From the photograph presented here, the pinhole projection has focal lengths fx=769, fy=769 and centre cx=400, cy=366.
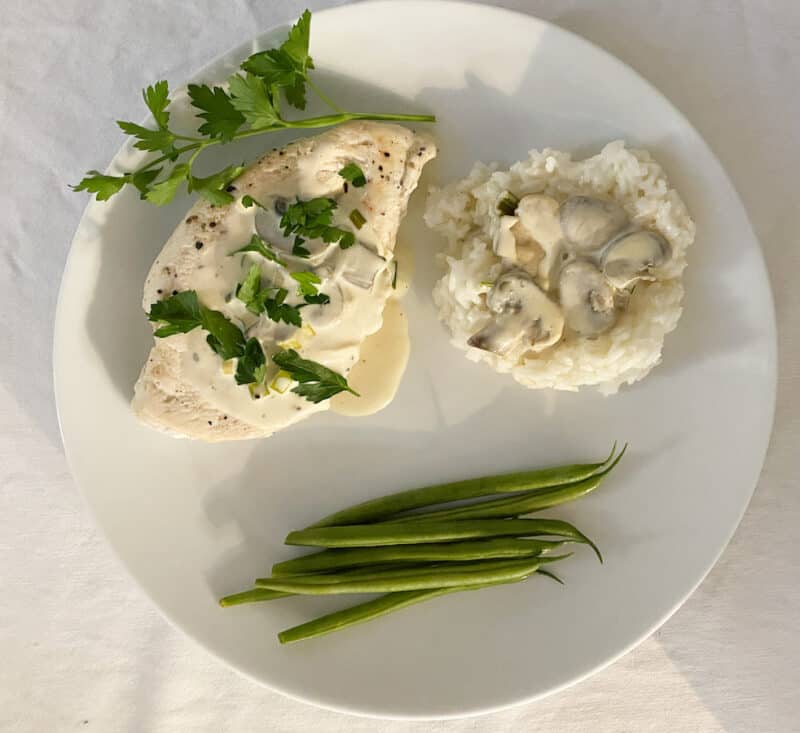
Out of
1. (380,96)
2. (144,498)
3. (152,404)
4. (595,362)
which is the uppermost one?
(380,96)

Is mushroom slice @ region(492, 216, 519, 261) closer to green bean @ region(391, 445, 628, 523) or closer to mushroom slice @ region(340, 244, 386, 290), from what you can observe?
mushroom slice @ region(340, 244, 386, 290)

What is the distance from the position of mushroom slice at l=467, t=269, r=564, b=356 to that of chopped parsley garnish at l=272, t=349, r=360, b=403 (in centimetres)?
55

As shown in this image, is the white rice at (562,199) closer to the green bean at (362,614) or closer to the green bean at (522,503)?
the green bean at (522,503)

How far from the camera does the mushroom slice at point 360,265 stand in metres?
2.80

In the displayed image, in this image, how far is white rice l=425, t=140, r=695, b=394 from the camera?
280cm

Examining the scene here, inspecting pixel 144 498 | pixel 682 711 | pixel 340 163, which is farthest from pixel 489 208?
pixel 682 711

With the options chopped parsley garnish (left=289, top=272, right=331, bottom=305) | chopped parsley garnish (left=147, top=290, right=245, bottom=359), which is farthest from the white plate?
chopped parsley garnish (left=289, top=272, right=331, bottom=305)

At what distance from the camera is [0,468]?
135 inches

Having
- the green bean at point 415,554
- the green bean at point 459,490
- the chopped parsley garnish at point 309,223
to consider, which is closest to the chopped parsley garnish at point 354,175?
the chopped parsley garnish at point 309,223

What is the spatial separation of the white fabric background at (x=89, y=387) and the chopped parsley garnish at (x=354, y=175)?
0.84 meters

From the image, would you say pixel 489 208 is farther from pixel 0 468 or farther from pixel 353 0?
pixel 0 468

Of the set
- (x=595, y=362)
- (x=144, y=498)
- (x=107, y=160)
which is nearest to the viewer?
(x=595, y=362)

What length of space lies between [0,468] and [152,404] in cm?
102

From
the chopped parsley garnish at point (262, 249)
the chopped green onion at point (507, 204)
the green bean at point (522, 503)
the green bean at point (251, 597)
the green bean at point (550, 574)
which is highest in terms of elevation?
the chopped green onion at point (507, 204)
